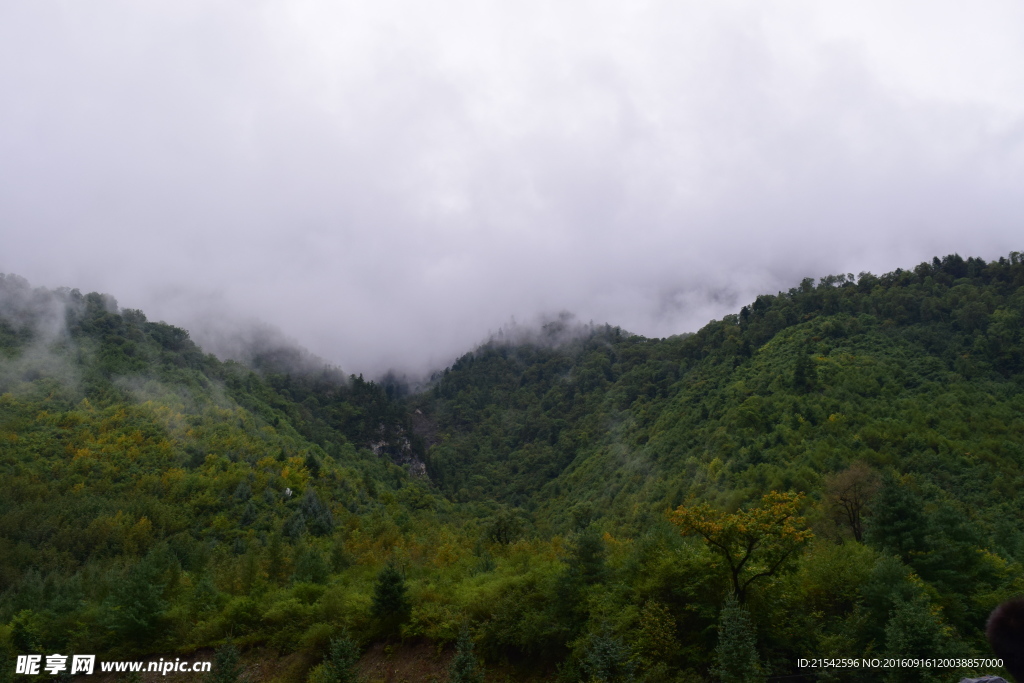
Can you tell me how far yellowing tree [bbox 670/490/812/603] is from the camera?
638 inches

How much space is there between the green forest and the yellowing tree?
3.5 inches

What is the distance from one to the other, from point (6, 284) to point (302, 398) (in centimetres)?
6171

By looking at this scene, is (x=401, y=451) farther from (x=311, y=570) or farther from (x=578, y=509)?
(x=311, y=570)

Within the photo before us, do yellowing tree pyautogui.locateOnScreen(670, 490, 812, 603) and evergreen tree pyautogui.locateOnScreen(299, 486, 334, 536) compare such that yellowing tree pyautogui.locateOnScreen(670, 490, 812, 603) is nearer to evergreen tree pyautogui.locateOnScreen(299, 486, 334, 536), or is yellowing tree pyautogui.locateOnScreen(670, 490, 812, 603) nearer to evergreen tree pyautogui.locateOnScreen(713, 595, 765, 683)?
evergreen tree pyautogui.locateOnScreen(713, 595, 765, 683)

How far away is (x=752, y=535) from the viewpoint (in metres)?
16.5

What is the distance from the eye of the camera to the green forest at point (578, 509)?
56.1ft

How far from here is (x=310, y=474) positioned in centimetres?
6397

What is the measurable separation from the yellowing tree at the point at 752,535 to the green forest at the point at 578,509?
0.09 meters

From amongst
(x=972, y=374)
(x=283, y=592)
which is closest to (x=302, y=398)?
(x=283, y=592)

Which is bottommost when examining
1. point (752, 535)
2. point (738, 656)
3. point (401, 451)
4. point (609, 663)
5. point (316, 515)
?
point (609, 663)

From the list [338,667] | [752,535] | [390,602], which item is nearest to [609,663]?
[752,535]

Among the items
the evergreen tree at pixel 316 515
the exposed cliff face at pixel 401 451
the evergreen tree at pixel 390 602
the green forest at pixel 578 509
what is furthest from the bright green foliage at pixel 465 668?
the exposed cliff face at pixel 401 451

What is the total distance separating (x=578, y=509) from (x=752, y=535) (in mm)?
59523

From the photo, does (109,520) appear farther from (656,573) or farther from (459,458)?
(459,458)
